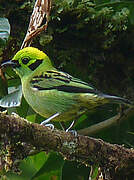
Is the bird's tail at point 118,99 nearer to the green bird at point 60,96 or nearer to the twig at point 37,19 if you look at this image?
the green bird at point 60,96

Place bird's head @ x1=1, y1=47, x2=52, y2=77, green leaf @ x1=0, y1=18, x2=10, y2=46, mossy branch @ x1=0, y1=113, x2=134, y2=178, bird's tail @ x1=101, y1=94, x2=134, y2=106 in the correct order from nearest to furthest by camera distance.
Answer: mossy branch @ x1=0, y1=113, x2=134, y2=178 < bird's tail @ x1=101, y1=94, x2=134, y2=106 < bird's head @ x1=1, y1=47, x2=52, y2=77 < green leaf @ x1=0, y1=18, x2=10, y2=46

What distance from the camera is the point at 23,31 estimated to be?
282 cm

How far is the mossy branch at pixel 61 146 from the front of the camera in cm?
173

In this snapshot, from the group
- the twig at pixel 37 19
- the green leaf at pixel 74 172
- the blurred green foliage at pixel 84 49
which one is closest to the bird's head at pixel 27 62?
the twig at pixel 37 19

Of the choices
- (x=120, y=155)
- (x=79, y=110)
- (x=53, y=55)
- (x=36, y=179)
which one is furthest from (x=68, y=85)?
(x=36, y=179)

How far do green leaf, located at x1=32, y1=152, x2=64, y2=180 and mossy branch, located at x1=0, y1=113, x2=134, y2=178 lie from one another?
1.00m

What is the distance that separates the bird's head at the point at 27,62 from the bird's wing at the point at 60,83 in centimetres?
9

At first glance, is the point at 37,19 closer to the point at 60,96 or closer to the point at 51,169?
the point at 60,96

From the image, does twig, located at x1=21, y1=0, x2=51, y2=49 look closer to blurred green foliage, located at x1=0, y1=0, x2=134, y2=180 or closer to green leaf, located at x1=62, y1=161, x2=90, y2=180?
blurred green foliage, located at x1=0, y1=0, x2=134, y2=180

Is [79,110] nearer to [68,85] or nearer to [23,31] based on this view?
[68,85]

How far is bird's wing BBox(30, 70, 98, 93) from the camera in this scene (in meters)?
2.17

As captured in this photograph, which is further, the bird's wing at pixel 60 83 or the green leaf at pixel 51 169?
the green leaf at pixel 51 169

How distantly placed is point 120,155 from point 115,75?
1230 millimetres

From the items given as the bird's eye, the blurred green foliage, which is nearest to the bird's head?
the bird's eye
